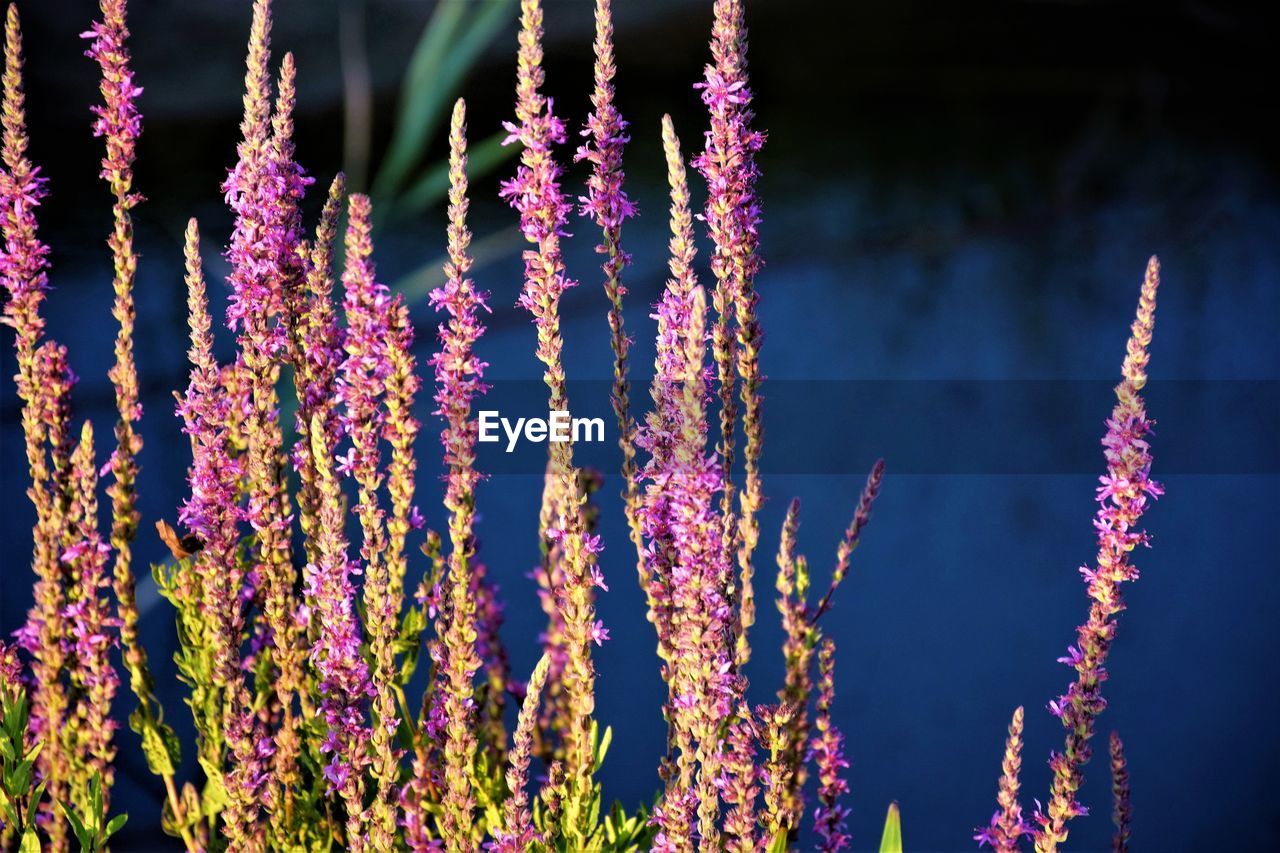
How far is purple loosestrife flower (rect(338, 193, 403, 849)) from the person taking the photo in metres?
1.11

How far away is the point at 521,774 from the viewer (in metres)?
1.09

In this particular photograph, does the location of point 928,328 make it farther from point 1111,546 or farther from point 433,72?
point 1111,546

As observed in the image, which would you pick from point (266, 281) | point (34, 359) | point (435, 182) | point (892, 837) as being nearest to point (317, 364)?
point (266, 281)

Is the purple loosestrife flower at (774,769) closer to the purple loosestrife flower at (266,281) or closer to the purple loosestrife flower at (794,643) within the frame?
the purple loosestrife flower at (794,643)

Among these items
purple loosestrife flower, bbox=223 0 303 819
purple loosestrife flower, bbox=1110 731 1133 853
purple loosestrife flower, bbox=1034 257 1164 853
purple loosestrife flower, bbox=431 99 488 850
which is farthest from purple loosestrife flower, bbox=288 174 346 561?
purple loosestrife flower, bbox=1110 731 1133 853

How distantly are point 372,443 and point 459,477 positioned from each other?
9 cm

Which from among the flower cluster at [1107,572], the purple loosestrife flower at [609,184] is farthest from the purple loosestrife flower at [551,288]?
the flower cluster at [1107,572]

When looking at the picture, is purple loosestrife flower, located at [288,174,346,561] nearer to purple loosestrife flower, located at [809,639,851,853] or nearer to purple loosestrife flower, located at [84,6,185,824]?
purple loosestrife flower, located at [84,6,185,824]

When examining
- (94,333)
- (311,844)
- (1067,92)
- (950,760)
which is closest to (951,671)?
(950,760)

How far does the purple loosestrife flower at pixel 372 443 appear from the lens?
3.64 ft

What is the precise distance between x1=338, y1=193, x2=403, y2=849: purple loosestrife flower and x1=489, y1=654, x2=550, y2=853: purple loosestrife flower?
0.11 meters

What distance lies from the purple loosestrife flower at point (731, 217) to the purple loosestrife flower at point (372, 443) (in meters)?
0.30

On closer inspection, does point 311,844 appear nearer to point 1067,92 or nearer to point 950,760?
point 950,760

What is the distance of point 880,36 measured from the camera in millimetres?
2482
